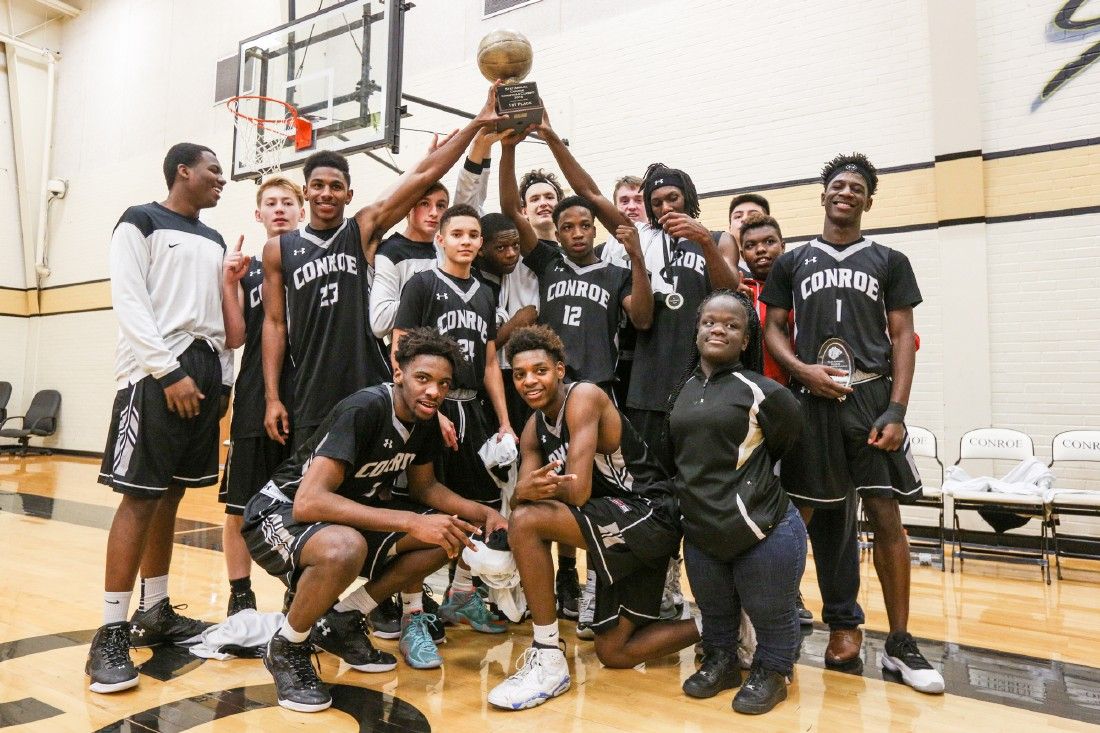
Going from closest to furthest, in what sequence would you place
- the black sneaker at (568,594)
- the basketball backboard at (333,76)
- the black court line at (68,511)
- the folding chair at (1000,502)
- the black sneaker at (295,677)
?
1. the black sneaker at (295,677)
2. the black sneaker at (568,594)
3. the folding chair at (1000,502)
4. the black court line at (68,511)
5. the basketball backboard at (333,76)

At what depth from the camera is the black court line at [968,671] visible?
239 centimetres

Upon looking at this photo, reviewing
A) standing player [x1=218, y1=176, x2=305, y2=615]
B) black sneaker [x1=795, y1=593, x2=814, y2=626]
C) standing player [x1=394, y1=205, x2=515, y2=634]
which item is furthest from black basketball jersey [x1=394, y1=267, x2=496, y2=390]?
black sneaker [x1=795, y1=593, x2=814, y2=626]

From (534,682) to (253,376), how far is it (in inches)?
70.3

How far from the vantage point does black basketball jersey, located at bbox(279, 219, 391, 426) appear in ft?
9.05

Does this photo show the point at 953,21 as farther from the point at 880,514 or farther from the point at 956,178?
the point at 880,514

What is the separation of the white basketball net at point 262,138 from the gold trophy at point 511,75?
4908 millimetres

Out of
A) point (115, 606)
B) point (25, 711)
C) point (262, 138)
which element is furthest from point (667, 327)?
point (262, 138)

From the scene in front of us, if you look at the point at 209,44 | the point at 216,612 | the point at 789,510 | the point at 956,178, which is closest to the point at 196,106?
the point at 209,44

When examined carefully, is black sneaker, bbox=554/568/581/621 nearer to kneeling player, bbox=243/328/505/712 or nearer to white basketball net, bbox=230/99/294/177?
kneeling player, bbox=243/328/505/712

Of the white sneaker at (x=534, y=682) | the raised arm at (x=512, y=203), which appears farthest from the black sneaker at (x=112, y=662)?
the raised arm at (x=512, y=203)

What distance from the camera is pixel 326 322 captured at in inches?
110

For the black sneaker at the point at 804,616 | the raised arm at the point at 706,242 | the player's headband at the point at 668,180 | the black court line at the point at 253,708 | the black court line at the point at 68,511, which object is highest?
the player's headband at the point at 668,180

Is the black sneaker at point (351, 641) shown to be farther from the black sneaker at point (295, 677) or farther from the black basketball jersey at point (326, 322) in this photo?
the black basketball jersey at point (326, 322)

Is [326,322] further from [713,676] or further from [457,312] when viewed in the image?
[713,676]
